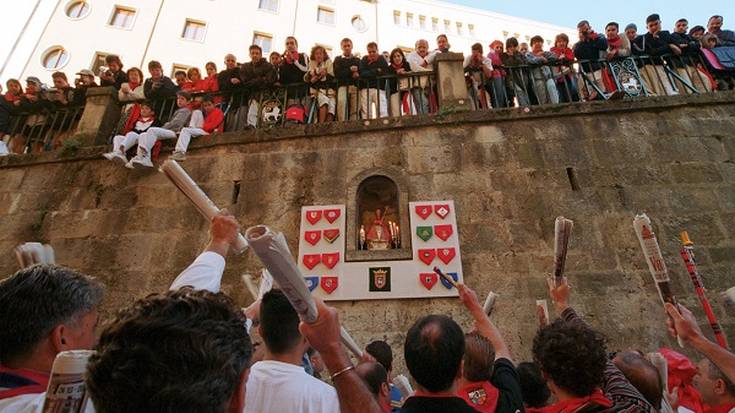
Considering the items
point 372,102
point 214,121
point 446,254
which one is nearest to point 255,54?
point 214,121

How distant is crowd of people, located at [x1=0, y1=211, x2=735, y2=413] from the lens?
3.15 feet

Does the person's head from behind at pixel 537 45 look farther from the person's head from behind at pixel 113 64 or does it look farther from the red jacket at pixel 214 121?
the person's head from behind at pixel 113 64

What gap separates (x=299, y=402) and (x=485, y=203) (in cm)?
468

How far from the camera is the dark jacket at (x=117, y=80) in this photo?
807 centimetres

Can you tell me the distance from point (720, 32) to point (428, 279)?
7.21 metres

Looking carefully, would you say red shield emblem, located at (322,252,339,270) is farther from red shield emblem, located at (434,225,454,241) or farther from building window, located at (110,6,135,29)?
building window, located at (110,6,135,29)

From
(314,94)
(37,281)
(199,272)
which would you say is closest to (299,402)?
(199,272)

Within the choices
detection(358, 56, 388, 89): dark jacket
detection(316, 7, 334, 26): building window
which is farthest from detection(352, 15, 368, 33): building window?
detection(358, 56, 388, 89): dark jacket

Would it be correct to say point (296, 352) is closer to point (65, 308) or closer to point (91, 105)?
point (65, 308)

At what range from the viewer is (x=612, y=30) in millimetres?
7270

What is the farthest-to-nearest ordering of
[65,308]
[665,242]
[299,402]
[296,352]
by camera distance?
1. [665,242]
2. [296,352]
3. [299,402]
4. [65,308]

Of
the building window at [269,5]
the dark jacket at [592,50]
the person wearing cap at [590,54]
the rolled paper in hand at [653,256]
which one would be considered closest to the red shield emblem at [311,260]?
the rolled paper in hand at [653,256]

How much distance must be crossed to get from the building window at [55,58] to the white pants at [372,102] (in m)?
19.7

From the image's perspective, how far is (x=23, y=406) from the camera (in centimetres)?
128
